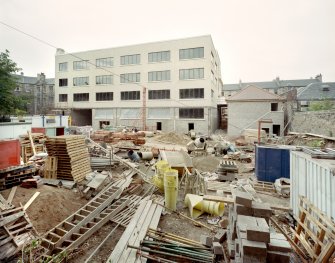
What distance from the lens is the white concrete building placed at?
3756 centimetres

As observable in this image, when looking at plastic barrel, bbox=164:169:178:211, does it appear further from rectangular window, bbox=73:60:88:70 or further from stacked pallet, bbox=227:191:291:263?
rectangular window, bbox=73:60:88:70

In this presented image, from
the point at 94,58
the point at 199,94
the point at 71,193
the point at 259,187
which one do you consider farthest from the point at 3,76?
the point at 259,187

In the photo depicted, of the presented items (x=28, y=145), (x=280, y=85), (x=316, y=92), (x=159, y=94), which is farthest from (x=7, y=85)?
(x=280, y=85)

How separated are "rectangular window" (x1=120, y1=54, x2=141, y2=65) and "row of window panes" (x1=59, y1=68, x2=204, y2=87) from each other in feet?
7.50

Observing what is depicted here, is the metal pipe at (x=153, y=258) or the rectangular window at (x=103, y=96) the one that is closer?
the metal pipe at (x=153, y=258)

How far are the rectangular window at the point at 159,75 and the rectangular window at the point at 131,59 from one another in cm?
380

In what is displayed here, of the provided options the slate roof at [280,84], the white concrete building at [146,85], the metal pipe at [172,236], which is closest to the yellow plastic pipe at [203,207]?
the metal pipe at [172,236]

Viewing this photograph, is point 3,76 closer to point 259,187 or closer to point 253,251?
point 259,187

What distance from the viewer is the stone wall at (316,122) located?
19156mm

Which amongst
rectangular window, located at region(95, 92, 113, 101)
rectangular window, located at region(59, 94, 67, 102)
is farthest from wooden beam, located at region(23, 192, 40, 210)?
rectangular window, located at region(59, 94, 67, 102)

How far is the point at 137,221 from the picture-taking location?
285 inches

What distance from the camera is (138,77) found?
4231 centimetres

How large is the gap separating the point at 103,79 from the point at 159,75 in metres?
12.5

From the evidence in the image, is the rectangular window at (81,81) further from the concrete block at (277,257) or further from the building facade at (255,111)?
the concrete block at (277,257)
